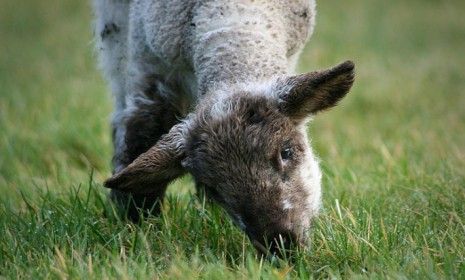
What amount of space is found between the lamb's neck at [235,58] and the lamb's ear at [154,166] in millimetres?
406

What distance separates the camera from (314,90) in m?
4.34

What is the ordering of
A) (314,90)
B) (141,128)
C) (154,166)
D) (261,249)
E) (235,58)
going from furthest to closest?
1. (141,128)
2. (235,58)
3. (154,166)
4. (314,90)
5. (261,249)

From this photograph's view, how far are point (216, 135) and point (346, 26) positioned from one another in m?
9.46

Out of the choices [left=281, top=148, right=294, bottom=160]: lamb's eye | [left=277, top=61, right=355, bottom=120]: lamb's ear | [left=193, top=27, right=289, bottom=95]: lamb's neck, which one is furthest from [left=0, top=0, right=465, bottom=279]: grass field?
[left=193, top=27, right=289, bottom=95]: lamb's neck

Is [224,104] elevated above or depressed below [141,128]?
above

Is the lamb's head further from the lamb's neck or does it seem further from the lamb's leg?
the lamb's leg

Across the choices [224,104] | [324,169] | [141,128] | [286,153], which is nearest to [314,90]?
[286,153]

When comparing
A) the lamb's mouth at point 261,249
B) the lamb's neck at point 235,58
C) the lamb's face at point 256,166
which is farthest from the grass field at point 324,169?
the lamb's neck at point 235,58

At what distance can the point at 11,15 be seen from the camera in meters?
15.6

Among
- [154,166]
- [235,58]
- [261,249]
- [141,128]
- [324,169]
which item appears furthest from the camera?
[324,169]

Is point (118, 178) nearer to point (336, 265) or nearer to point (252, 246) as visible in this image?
point (252, 246)

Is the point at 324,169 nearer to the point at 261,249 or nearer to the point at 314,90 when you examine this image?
the point at 314,90

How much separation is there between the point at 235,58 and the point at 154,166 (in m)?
0.81

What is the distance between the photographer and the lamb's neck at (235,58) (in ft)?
15.6
